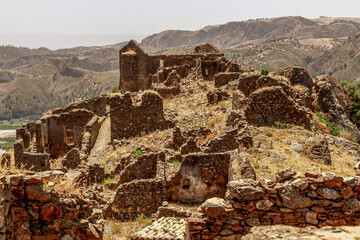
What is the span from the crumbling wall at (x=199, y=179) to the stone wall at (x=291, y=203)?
4.38 metres

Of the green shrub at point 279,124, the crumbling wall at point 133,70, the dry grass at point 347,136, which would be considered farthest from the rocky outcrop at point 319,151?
the crumbling wall at point 133,70

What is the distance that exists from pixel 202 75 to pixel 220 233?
18.4 m

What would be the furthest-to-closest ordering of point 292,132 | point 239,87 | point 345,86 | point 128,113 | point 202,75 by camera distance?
1. point 345,86
2. point 202,75
3. point 239,87
4. point 128,113
5. point 292,132

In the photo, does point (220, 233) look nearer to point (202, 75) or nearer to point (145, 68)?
point (202, 75)

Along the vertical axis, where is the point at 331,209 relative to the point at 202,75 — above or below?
below

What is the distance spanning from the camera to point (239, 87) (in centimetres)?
1795

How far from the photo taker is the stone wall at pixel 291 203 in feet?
19.4

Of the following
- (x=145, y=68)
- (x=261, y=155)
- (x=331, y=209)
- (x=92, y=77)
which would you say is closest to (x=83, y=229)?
(x=331, y=209)

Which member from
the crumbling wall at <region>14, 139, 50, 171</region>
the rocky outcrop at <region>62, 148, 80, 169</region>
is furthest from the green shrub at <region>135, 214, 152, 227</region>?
the crumbling wall at <region>14, 139, 50, 171</region>

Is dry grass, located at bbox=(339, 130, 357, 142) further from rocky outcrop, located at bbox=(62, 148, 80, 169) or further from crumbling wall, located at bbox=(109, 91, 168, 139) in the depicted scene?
rocky outcrop, located at bbox=(62, 148, 80, 169)

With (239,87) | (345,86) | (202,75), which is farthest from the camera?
(345,86)

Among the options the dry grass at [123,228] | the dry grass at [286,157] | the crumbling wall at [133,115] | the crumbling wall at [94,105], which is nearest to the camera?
the dry grass at [123,228]

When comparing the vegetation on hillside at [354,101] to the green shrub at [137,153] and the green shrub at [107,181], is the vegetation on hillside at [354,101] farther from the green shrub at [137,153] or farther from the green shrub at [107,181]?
the green shrub at [107,181]

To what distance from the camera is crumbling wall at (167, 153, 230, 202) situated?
10.6 meters
